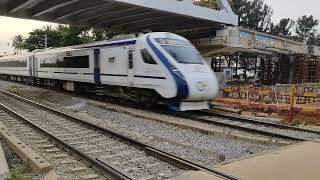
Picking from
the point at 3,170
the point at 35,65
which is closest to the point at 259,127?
the point at 3,170

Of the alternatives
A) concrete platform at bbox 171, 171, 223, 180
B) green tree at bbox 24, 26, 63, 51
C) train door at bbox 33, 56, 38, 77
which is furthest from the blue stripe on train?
green tree at bbox 24, 26, 63, 51

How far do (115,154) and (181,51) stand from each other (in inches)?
298

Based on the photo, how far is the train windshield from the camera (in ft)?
49.3

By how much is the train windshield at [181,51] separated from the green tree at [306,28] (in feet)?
216

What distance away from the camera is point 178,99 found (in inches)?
575

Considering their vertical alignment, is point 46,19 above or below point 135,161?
above

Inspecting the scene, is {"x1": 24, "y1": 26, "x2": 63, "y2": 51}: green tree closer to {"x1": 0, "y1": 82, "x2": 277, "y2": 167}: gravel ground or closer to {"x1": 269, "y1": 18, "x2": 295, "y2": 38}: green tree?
{"x1": 269, "y1": 18, "x2": 295, "y2": 38}: green tree

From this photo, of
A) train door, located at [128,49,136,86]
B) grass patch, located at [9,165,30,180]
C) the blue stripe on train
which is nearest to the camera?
grass patch, located at [9,165,30,180]

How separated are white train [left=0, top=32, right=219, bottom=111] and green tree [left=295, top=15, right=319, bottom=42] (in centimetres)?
6294

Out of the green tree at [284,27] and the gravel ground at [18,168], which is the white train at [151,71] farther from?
the green tree at [284,27]

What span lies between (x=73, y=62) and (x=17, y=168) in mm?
15885

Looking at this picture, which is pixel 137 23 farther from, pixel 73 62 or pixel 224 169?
pixel 224 169

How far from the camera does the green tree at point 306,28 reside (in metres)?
77.6

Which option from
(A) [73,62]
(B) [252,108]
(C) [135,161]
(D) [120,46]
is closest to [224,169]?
(C) [135,161]
